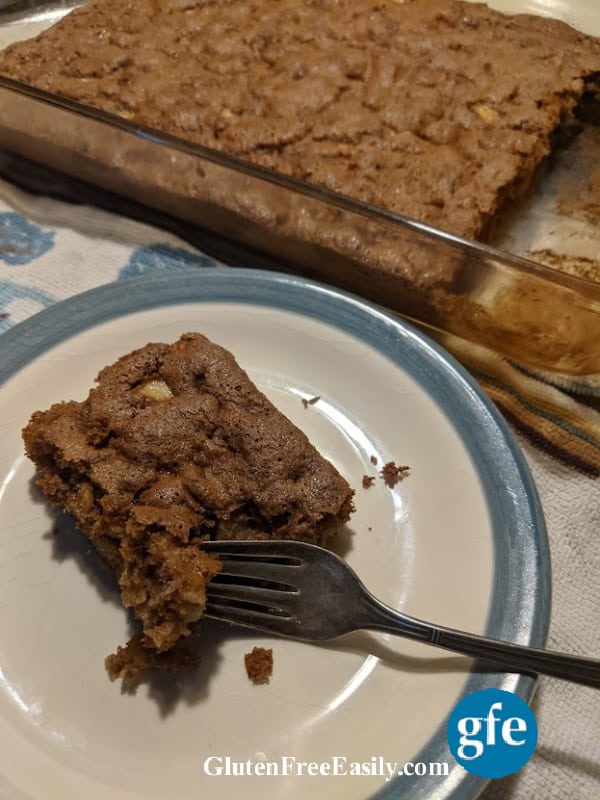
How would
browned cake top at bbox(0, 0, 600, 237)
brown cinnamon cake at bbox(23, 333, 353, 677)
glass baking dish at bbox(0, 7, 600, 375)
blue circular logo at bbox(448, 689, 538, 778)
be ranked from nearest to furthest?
1. blue circular logo at bbox(448, 689, 538, 778)
2. brown cinnamon cake at bbox(23, 333, 353, 677)
3. glass baking dish at bbox(0, 7, 600, 375)
4. browned cake top at bbox(0, 0, 600, 237)

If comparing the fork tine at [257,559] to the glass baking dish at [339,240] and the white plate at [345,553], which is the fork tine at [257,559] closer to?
the white plate at [345,553]

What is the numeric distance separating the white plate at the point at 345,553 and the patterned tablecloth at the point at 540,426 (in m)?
0.26

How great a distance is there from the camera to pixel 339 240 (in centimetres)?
198

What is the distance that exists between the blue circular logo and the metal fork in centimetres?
18

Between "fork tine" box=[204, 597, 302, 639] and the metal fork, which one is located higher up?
the metal fork

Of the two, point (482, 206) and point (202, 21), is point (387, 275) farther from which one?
point (202, 21)

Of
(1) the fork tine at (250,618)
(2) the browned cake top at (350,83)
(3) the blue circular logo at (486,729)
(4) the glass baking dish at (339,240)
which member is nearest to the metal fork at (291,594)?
(1) the fork tine at (250,618)

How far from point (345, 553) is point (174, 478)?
38 centimetres

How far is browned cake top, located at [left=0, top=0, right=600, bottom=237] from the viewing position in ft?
6.81

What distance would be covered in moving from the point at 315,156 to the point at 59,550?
1313 millimetres

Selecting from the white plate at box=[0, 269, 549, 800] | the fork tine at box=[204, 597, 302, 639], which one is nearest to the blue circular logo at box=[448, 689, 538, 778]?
the white plate at box=[0, 269, 549, 800]

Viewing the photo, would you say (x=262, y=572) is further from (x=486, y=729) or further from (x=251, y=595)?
(x=486, y=729)

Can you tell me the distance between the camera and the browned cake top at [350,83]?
207cm

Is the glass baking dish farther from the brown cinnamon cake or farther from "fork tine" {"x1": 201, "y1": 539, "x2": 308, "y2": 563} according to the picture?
"fork tine" {"x1": 201, "y1": 539, "x2": 308, "y2": 563}
